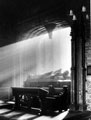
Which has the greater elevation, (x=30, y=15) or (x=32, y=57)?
(x=30, y=15)

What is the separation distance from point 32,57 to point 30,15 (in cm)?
186

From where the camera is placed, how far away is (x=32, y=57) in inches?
281

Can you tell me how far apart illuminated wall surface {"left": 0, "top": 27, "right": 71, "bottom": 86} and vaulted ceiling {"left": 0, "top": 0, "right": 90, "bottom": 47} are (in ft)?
1.11

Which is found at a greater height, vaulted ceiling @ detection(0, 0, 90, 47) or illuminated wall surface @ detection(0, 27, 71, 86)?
vaulted ceiling @ detection(0, 0, 90, 47)

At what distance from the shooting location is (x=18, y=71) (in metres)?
7.02

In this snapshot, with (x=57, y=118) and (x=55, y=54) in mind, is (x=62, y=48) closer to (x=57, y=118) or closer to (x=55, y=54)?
(x=55, y=54)

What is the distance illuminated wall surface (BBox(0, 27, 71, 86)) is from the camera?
676 centimetres

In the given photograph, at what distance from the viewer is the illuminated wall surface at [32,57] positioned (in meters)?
6.76

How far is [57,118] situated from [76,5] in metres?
2.46

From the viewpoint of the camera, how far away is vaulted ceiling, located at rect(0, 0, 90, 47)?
15.6 ft

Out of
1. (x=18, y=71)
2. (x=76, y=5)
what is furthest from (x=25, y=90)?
(x=76, y=5)

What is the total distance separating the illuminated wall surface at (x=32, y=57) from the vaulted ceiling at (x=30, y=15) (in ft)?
1.11

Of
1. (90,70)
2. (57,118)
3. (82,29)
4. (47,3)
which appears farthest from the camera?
(47,3)

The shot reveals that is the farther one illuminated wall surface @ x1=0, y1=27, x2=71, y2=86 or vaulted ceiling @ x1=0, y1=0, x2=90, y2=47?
illuminated wall surface @ x1=0, y1=27, x2=71, y2=86
